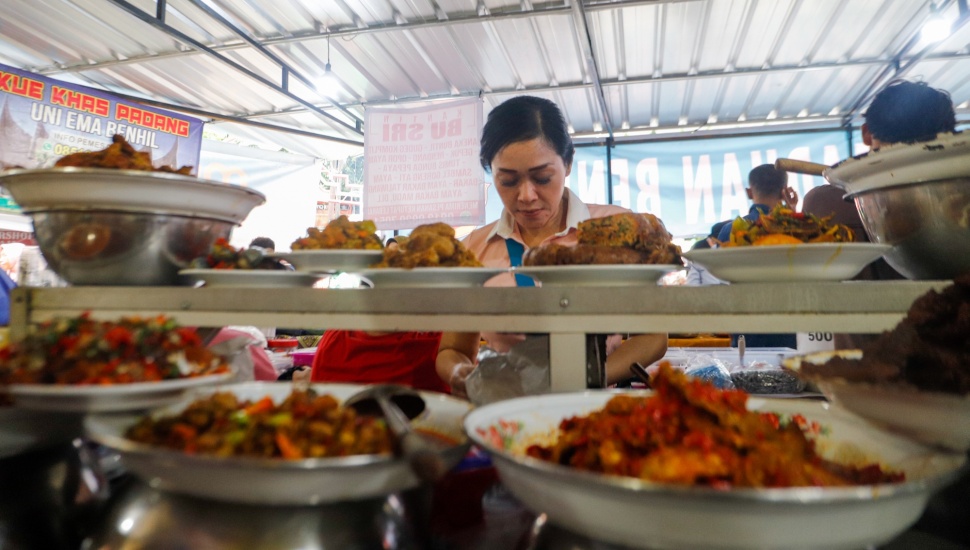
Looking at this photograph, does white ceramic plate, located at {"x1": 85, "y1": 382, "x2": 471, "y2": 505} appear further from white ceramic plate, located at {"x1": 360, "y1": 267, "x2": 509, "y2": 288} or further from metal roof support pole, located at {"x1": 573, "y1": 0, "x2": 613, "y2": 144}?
metal roof support pole, located at {"x1": 573, "y1": 0, "x2": 613, "y2": 144}

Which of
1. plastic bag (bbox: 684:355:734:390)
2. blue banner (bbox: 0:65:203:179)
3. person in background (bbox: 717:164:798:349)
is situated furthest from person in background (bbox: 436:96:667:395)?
blue banner (bbox: 0:65:203:179)

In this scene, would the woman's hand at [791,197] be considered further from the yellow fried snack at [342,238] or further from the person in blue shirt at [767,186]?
the yellow fried snack at [342,238]

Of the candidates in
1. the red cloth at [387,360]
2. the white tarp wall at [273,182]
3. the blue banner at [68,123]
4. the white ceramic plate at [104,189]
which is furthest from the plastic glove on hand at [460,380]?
the white tarp wall at [273,182]

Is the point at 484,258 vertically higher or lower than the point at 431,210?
lower

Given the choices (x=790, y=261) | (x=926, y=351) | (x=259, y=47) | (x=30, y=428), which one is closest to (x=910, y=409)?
(x=926, y=351)

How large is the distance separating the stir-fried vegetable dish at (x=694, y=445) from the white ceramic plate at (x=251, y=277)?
2.33ft

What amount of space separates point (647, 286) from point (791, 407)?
346mm

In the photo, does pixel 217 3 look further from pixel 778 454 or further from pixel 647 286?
pixel 778 454

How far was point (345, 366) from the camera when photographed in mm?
2787

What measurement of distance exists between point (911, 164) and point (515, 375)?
1.01m

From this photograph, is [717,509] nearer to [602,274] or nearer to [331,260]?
[602,274]

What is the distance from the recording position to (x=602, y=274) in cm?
107

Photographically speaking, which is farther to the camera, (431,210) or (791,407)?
(431,210)

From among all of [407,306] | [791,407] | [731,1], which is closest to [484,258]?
[407,306]
